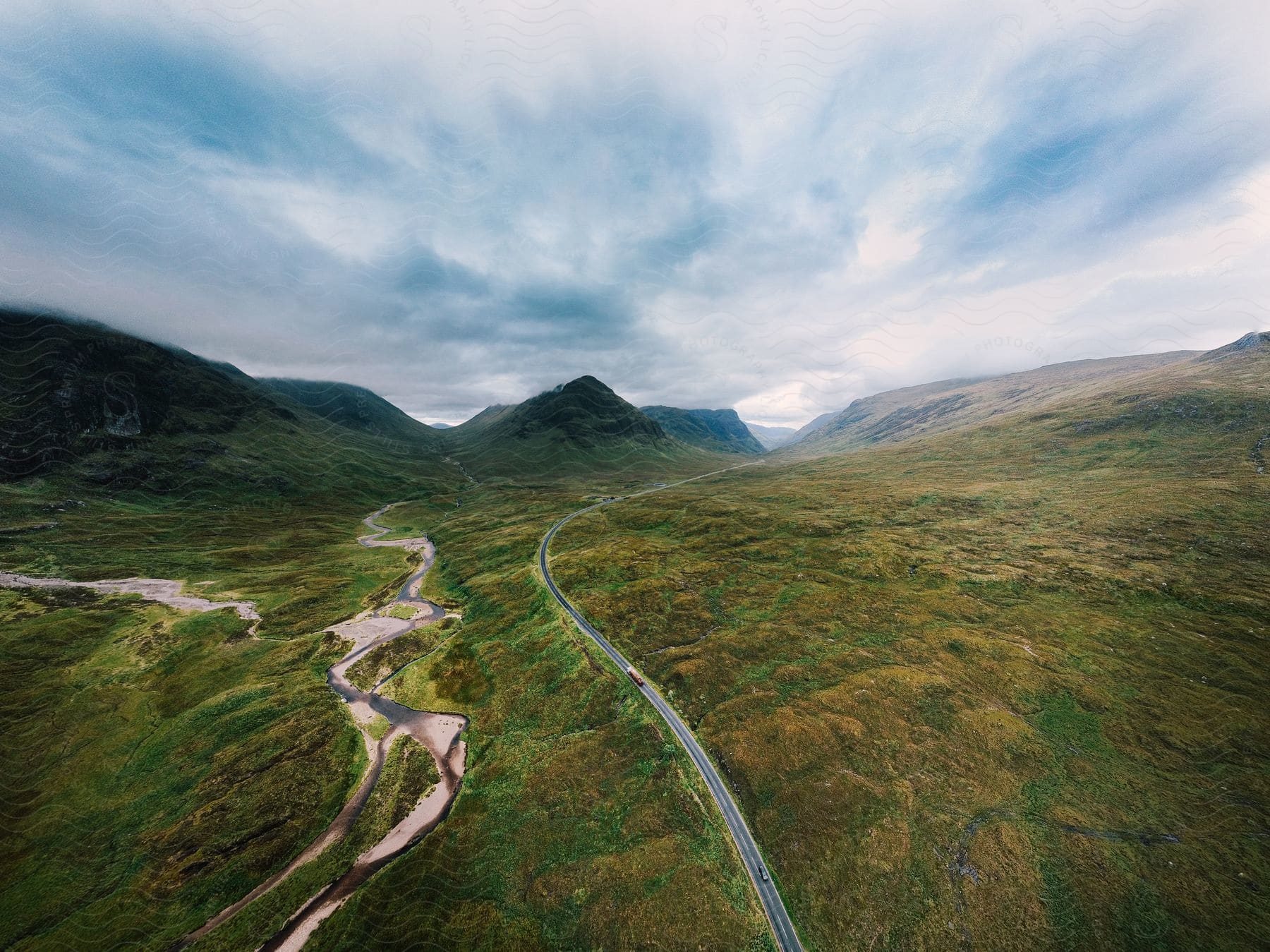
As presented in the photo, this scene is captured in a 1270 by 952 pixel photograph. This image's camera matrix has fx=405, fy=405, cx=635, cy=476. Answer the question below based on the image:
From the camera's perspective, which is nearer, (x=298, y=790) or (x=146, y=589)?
(x=298, y=790)

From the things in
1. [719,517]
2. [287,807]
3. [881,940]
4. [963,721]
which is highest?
[719,517]

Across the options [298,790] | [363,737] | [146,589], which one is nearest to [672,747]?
[363,737]

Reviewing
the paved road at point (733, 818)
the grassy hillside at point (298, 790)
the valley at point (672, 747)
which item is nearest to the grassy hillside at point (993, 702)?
the valley at point (672, 747)

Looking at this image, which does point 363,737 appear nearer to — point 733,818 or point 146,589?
point 733,818

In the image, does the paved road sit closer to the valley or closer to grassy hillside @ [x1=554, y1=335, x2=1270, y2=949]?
the valley

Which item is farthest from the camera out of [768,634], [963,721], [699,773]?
[768,634]

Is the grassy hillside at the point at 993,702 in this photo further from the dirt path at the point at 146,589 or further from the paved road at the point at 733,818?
the dirt path at the point at 146,589

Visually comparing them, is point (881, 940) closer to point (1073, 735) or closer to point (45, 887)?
point (1073, 735)

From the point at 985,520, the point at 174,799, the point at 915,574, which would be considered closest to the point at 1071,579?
the point at 915,574
